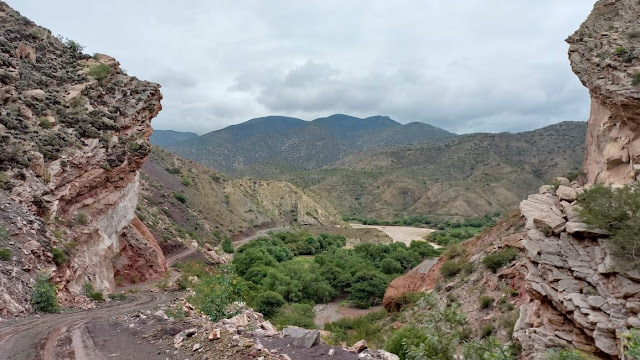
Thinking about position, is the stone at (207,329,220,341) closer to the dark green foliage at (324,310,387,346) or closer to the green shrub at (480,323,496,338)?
the green shrub at (480,323,496,338)

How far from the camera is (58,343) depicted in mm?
10320

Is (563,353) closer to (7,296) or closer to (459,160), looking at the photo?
(7,296)

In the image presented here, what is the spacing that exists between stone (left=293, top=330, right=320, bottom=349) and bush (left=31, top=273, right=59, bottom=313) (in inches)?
498

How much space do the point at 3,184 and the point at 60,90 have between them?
12388mm

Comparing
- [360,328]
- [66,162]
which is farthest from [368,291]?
[66,162]

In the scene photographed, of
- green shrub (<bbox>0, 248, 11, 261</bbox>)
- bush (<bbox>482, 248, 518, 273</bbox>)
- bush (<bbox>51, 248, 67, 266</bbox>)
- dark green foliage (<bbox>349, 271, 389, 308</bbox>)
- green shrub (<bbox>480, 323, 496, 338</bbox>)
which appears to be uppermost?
green shrub (<bbox>0, 248, 11, 261</bbox>)

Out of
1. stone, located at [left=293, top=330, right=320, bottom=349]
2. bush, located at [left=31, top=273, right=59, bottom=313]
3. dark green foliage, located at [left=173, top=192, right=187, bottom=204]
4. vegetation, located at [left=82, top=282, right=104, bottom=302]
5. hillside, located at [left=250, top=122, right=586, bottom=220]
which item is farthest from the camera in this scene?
hillside, located at [left=250, top=122, right=586, bottom=220]

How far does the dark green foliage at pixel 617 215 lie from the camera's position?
10156mm

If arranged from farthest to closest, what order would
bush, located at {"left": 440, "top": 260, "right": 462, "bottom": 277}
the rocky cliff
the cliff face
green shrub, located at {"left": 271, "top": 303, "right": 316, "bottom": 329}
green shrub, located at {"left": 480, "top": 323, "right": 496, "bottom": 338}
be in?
green shrub, located at {"left": 271, "top": 303, "right": 316, "bottom": 329}
bush, located at {"left": 440, "top": 260, "right": 462, "bottom": 277}
the cliff face
green shrub, located at {"left": 480, "top": 323, "right": 496, "bottom": 338}
the rocky cliff

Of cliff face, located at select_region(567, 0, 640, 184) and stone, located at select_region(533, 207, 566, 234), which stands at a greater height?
cliff face, located at select_region(567, 0, 640, 184)

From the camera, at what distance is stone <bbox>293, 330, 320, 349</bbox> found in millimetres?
8614

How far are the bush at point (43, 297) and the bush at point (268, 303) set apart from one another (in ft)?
57.0

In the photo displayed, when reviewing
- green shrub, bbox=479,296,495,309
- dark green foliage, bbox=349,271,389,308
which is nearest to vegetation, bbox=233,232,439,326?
dark green foliage, bbox=349,271,389,308

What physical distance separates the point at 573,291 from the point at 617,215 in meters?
2.46
